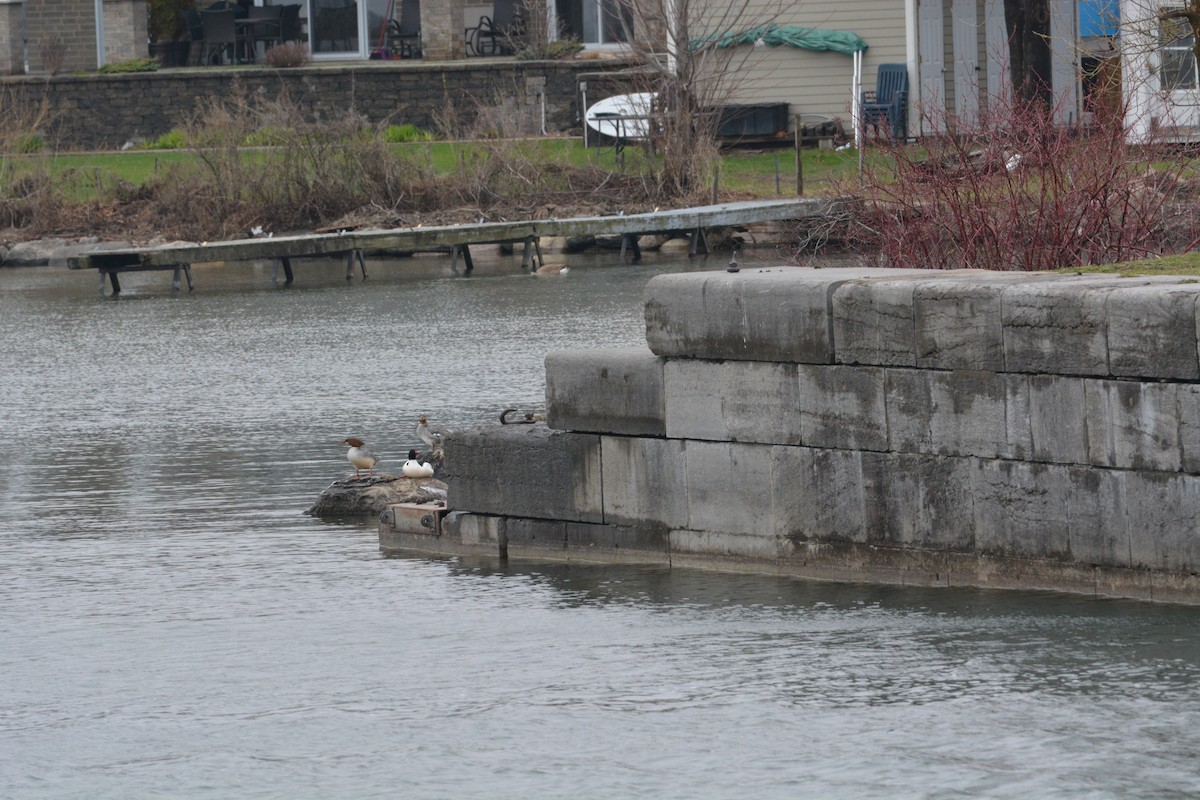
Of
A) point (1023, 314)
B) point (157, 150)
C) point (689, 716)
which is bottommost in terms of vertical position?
point (689, 716)

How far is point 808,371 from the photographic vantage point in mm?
10430

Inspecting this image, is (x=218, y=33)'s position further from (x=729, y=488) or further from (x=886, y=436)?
(x=886, y=436)

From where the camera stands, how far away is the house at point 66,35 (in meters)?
47.3

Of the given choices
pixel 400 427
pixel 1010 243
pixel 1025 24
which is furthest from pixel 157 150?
pixel 1010 243

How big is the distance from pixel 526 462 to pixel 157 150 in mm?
34900

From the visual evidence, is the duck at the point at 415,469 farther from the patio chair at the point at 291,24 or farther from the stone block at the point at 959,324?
the patio chair at the point at 291,24

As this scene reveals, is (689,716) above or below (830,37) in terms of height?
below

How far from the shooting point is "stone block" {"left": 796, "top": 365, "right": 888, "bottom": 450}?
10180 mm

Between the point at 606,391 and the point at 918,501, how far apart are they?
80.0 inches

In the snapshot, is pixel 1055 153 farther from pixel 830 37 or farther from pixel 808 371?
pixel 830 37

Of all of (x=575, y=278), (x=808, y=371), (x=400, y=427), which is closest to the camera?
(x=808, y=371)

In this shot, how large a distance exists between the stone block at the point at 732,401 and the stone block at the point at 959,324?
82 cm

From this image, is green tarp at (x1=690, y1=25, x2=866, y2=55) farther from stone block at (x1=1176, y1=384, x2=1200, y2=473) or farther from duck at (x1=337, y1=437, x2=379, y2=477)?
stone block at (x1=1176, y1=384, x2=1200, y2=473)

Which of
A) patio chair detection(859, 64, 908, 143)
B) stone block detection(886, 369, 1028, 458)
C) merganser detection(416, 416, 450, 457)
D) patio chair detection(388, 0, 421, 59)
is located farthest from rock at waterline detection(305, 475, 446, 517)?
patio chair detection(388, 0, 421, 59)
